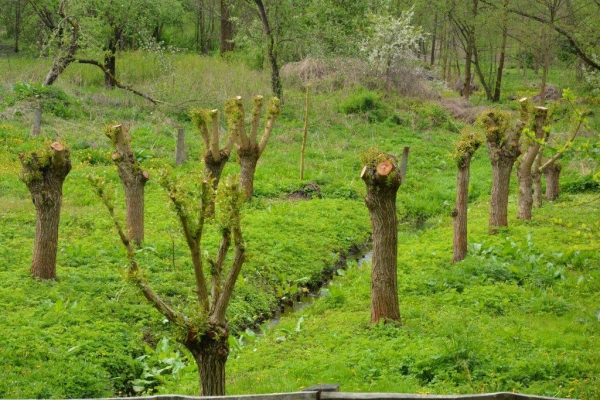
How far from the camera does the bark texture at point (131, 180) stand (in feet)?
47.1

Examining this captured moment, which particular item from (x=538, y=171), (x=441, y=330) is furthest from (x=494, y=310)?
(x=538, y=171)

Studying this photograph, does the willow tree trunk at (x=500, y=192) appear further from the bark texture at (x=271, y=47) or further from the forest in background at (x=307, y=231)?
the bark texture at (x=271, y=47)

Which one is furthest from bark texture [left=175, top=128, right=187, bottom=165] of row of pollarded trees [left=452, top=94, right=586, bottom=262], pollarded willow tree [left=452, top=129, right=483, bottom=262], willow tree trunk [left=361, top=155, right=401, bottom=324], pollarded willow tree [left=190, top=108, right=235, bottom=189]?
willow tree trunk [left=361, top=155, right=401, bottom=324]

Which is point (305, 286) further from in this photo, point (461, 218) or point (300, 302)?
point (461, 218)

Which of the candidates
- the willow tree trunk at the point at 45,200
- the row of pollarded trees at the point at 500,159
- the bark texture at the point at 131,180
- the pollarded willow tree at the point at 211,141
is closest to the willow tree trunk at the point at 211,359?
the willow tree trunk at the point at 45,200

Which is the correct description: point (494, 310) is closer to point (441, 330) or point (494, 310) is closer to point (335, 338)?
point (441, 330)

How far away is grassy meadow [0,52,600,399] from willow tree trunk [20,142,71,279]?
0.43 metres

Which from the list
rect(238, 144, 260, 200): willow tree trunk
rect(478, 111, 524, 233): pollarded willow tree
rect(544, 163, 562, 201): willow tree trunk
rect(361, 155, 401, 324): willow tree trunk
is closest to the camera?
rect(361, 155, 401, 324): willow tree trunk

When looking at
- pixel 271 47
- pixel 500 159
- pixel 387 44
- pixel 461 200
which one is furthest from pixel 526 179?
pixel 387 44

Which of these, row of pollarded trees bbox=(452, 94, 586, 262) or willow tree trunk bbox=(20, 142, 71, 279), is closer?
willow tree trunk bbox=(20, 142, 71, 279)

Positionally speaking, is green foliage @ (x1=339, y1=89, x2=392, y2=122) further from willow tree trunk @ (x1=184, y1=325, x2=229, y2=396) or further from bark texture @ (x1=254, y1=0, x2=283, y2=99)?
willow tree trunk @ (x1=184, y1=325, x2=229, y2=396)

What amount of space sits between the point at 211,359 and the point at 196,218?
1.47m

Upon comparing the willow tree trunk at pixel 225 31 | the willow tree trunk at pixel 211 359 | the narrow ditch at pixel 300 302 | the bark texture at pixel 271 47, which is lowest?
the narrow ditch at pixel 300 302

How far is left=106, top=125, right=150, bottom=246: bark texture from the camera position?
14.4m
